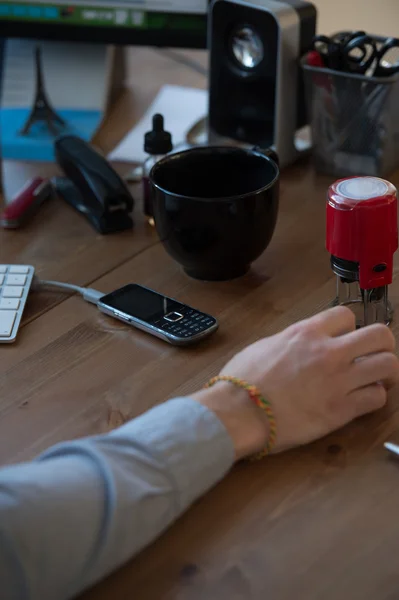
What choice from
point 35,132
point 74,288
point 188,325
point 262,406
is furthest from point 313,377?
point 35,132

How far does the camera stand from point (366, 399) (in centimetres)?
74

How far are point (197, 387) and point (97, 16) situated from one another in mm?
773

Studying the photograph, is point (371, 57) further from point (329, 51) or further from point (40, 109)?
point (40, 109)

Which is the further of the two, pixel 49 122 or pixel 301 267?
pixel 49 122

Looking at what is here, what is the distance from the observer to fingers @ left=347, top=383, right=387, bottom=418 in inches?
28.9

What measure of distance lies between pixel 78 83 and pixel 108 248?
51cm

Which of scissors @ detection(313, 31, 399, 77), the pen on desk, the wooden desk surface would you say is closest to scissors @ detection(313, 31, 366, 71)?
scissors @ detection(313, 31, 399, 77)

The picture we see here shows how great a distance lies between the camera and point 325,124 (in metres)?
1.20

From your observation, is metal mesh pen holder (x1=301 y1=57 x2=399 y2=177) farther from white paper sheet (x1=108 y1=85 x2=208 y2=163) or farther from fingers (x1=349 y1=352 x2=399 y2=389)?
fingers (x1=349 y1=352 x2=399 y2=389)

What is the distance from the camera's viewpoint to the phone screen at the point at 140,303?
0.90m

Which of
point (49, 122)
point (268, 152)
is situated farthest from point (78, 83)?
point (268, 152)

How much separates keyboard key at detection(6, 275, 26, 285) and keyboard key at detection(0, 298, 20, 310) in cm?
3

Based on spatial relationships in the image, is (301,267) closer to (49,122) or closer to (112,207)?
(112,207)

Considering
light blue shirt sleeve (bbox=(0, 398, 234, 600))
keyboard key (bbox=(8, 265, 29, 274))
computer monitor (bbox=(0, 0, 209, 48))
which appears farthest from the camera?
computer monitor (bbox=(0, 0, 209, 48))
